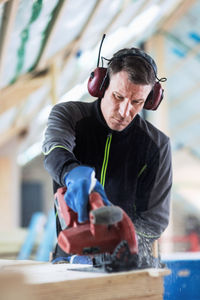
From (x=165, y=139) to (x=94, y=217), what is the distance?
912 millimetres

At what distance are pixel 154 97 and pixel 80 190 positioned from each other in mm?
740

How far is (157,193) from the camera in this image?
1.92m

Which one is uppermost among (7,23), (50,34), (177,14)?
(177,14)

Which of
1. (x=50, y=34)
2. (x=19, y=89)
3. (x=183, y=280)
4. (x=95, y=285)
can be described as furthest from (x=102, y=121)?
(x=19, y=89)

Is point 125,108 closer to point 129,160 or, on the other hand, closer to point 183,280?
point 129,160

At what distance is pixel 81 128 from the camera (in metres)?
1.83

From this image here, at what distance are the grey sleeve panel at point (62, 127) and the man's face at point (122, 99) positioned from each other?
0.14 metres

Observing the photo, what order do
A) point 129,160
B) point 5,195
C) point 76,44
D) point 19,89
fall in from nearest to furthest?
1. point 129,160
2. point 76,44
3. point 19,89
4. point 5,195

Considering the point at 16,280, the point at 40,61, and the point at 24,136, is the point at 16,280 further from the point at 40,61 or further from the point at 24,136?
the point at 24,136

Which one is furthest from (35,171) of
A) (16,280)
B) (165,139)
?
(16,280)

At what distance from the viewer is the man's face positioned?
1.64 metres

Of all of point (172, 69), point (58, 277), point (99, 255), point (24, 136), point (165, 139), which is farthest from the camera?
point (24, 136)

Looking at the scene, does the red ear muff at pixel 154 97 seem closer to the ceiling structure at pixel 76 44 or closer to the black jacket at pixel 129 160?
the black jacket at pixel 129 160

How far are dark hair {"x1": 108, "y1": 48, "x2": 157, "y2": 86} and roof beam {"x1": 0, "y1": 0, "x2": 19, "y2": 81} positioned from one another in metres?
1.02
